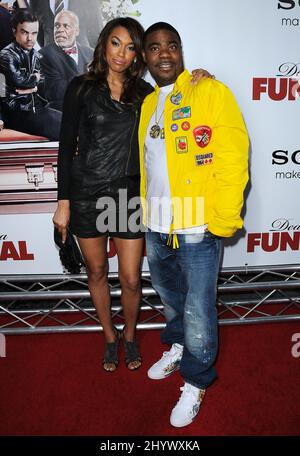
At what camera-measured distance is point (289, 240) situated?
258 cm

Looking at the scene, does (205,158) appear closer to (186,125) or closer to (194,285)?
(186,125)

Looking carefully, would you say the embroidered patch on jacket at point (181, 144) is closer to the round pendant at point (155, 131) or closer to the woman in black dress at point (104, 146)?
the round pendant at point (155, 131)

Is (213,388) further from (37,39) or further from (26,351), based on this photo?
(37,39)

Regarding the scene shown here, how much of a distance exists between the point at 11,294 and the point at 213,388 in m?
1.44

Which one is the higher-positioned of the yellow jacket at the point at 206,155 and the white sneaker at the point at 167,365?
the yellow jacket at the point at 206,155

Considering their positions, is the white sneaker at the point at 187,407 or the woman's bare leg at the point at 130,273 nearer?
the white sneaker at the point at 187,407

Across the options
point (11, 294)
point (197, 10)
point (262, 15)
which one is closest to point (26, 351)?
point (11, 294)

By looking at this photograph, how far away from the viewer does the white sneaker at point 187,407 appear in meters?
1.73

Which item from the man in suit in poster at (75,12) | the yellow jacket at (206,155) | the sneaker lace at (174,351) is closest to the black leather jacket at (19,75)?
the man in suit in poster at (75,12)

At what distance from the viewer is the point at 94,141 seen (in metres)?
1.74

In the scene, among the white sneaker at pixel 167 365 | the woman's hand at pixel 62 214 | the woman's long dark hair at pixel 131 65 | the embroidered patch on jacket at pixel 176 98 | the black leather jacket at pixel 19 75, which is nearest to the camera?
the embroidered patch on jacket at pixel 176 98

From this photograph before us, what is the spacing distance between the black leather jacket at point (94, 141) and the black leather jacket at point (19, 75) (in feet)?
2.10

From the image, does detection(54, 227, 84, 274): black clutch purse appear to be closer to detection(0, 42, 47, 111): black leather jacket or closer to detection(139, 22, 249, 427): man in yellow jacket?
detection(139, 22, 249, 427): man in yellow jacket

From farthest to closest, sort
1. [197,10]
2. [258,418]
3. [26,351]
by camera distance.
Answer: [26,351] → [197,10] → [258,418]
